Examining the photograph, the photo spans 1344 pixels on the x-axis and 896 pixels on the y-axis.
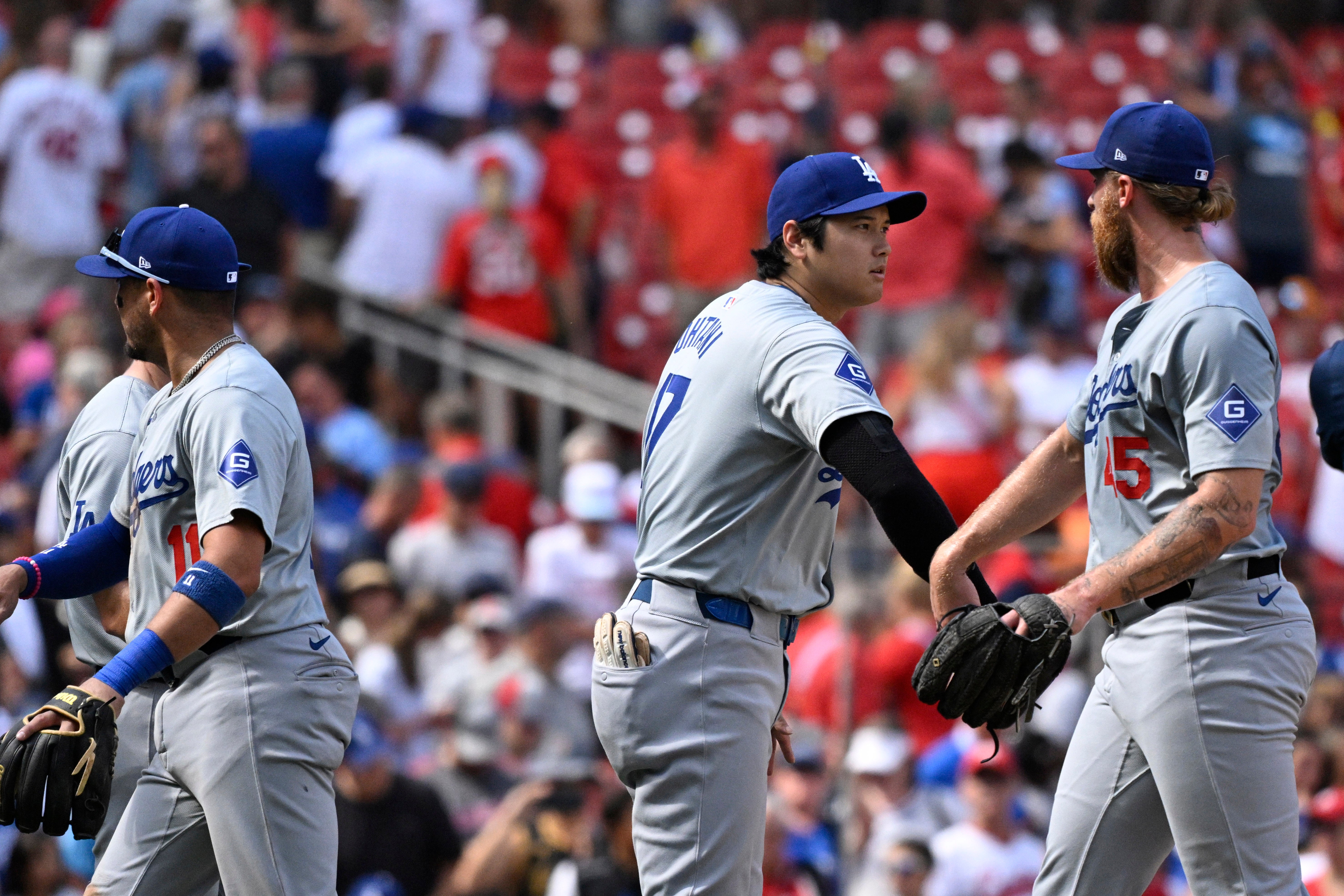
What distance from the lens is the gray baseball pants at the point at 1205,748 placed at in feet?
12.9

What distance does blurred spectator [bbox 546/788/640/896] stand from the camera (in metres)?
7.44

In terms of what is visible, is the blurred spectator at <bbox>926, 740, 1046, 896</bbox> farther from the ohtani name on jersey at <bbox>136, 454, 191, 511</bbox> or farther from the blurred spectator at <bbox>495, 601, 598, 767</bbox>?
the ohtani name on jersey at <bbox>136, 454, 191, 511</bbox>

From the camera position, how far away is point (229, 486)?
13.8 feet

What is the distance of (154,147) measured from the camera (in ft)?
39.2

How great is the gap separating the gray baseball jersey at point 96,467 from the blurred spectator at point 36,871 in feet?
7.43

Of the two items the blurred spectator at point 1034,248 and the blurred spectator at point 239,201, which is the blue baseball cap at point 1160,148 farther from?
the blurred spectator at point 1034,248

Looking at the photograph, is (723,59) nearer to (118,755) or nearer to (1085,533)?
(1085,533)

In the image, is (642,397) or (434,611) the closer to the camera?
(434,611)

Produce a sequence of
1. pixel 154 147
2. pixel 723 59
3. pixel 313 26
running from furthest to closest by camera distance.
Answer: pixel 723 59 → pixel 313 26 → pixel 154 147

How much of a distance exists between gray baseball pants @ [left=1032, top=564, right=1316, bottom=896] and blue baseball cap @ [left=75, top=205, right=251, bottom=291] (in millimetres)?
2411

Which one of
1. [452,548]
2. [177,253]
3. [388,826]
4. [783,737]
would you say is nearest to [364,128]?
[452,548]

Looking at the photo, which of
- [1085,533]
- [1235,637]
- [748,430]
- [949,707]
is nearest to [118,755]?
[748,430]

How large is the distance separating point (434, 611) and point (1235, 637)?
5967mm

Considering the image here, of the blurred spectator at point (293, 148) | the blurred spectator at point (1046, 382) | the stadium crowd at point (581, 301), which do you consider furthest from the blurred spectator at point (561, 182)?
the blurred spectator at point (1046, 382)
